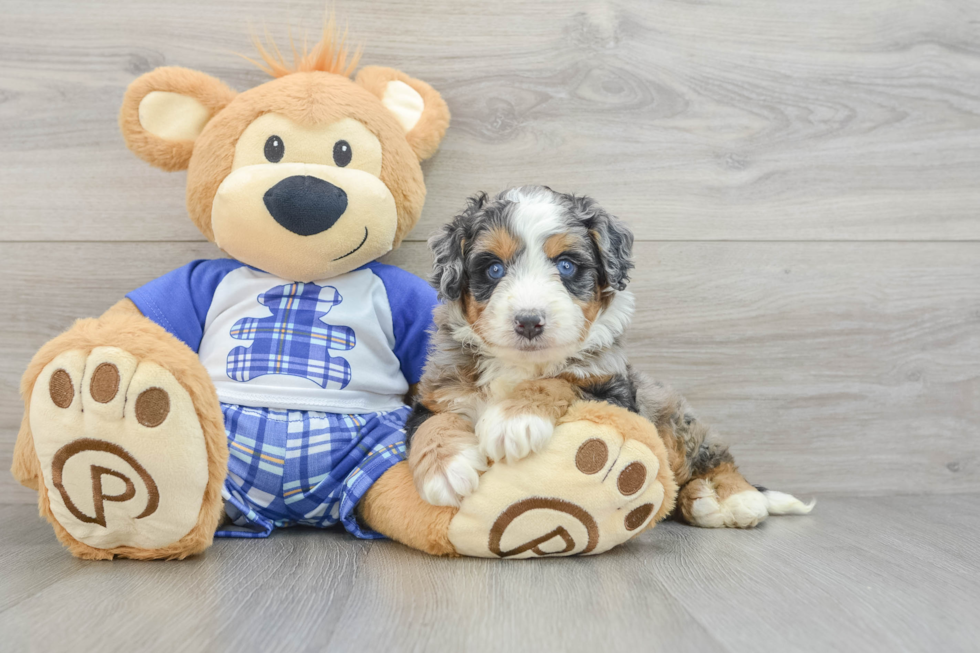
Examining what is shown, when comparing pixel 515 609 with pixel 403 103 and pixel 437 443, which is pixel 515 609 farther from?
pixel 403 103

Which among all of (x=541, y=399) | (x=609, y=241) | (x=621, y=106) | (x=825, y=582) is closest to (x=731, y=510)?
(x=825, y=582)

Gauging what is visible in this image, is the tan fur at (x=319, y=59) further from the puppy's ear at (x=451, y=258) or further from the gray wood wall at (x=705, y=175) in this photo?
the puppy's ear at (x=451, y=258)

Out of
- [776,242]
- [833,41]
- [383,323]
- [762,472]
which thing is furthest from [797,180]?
[383,323]

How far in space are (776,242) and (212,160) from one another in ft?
5.09

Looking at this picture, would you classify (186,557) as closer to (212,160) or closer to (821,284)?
(212,160)

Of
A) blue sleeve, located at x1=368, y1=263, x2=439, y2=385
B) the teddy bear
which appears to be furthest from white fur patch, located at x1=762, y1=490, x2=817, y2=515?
blue sleeve, located at x1=368, y1=263, x2=439, y2=385

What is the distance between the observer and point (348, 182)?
158 cm

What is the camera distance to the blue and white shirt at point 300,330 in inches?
62.5

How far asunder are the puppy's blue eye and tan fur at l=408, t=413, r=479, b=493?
1.18ft

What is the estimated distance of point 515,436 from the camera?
4.22 ft

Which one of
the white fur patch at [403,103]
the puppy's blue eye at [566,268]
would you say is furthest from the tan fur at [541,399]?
the white fur patch at [403,103]

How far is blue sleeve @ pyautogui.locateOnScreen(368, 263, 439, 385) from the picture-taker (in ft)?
5.68

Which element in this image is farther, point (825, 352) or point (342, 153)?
point (825, 352)

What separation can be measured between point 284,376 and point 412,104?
2.53 feet
